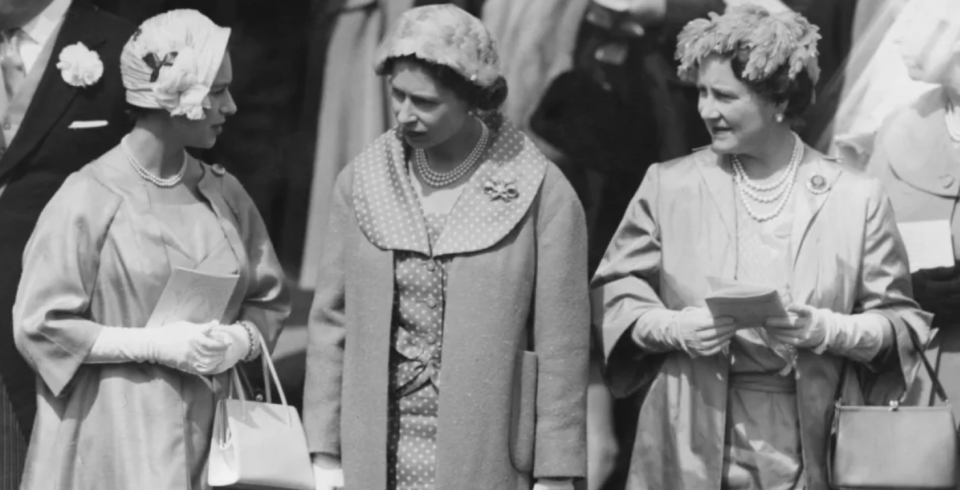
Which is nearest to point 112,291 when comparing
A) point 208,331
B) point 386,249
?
point 208,331

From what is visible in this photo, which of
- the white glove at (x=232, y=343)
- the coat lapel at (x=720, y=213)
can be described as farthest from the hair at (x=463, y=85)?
the white glove at (x=232, y=343)

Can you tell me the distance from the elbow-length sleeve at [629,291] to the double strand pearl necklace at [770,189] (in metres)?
0.23

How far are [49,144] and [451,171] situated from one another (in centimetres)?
129

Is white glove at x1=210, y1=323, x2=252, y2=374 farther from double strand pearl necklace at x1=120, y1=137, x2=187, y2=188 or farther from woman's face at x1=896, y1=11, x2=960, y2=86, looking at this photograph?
woman's face at x1=896, y1=11, x2=960, y2=86

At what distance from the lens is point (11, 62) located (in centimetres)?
686

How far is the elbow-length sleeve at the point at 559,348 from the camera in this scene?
593 cm

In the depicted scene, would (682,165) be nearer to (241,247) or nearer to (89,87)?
(241,247)

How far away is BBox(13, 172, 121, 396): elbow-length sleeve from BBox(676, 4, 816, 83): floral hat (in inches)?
60.7

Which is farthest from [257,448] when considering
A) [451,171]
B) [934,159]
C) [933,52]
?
[933,52]

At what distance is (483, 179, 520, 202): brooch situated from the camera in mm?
5980

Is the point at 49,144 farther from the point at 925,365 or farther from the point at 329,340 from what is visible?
the point at 925,365

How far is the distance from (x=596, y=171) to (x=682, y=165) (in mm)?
849

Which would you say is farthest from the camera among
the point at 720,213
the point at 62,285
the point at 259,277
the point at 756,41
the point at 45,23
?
the point at 45,23

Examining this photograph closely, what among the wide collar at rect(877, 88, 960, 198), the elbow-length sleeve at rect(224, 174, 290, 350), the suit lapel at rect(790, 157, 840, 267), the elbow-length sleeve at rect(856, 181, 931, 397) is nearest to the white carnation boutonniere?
the elbow-length sleeve at rect(224, 174, 290, 350)
